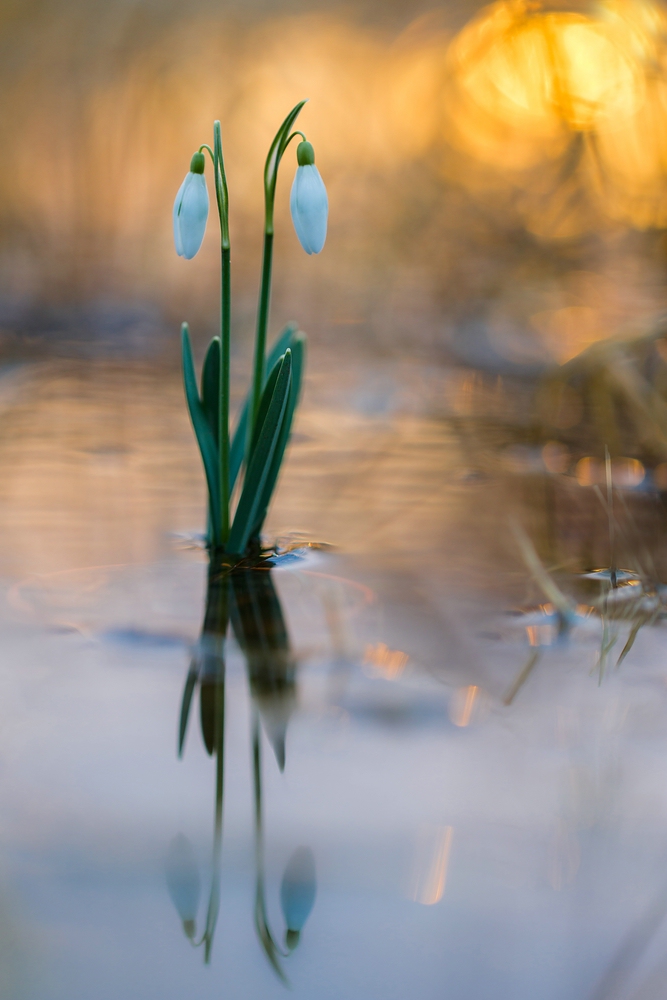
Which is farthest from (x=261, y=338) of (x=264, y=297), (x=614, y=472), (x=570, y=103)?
(x=570, y=103)

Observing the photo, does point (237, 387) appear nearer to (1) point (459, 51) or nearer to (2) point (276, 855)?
(2) point (276, 855)

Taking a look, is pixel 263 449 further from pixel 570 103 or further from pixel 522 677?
pixel 570 103

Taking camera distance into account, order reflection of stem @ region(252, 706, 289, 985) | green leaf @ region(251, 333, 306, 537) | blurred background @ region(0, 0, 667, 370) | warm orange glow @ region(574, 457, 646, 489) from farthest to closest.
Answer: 1. blurred background @ region(0, 0, 667, 370)
2. warm orange glow @ region(574, 457, 646, 489)
3. green leaf @ region(251, 333, 306, 537)
4. reflection of stem @ region(252, 706, 289, 985)

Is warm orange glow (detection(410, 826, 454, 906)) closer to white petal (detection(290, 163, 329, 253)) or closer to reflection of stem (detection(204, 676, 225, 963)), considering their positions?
reflection of stem (detection(204, 676, 225, 963))

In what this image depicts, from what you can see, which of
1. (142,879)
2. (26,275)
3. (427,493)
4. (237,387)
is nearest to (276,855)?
(142,879)

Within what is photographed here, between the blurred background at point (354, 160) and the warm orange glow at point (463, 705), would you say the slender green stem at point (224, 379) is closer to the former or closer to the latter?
the warm orange glow at point (463, 705)

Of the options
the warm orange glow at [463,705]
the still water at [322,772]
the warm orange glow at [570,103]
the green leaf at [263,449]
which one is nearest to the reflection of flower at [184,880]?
the still water at [322,772]

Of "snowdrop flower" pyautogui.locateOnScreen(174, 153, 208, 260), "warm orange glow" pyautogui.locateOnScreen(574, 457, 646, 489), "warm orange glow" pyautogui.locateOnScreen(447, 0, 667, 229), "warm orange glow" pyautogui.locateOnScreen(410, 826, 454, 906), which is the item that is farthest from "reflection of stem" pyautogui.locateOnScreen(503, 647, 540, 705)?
"warm orange glow" pyautogui.locateOnScreen(447, 0, 667, 229)
